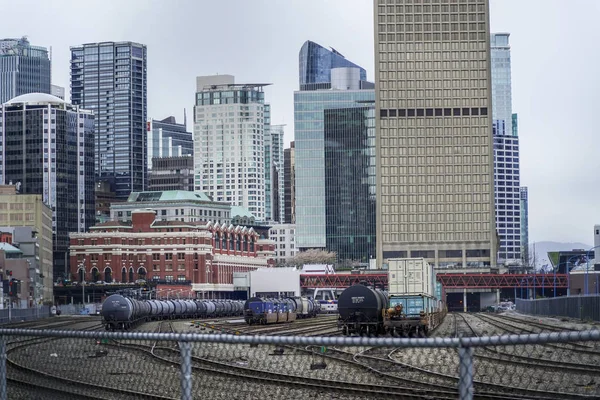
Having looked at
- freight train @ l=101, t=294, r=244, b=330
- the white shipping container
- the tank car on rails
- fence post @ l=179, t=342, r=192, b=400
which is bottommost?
freight train @ l=101, t=294, r=244, b=330

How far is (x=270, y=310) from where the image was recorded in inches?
3821

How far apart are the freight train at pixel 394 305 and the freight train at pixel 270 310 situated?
31370 mm

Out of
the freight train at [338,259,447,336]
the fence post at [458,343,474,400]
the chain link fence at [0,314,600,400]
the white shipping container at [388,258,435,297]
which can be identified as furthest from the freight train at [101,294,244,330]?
the fence post at [458,343,474,400]

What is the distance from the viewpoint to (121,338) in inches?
580

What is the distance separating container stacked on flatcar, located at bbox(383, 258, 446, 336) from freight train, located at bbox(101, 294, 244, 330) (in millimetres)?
27105

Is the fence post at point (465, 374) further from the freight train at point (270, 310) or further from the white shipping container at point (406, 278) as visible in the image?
the freight train at point (270, 310)

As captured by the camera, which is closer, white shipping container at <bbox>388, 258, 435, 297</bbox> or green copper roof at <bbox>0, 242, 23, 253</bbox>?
white shipping container at <bbox>388, 258, 435, 297</bbox>

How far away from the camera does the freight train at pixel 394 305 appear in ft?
196

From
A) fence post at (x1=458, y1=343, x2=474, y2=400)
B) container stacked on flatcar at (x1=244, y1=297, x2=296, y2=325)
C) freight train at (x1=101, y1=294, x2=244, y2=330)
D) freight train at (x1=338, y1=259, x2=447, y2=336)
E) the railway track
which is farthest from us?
container stacked on flatcar at (x1=244, y1=297, x2=296, y2=325)

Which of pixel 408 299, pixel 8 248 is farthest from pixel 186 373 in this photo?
pixel 8 248

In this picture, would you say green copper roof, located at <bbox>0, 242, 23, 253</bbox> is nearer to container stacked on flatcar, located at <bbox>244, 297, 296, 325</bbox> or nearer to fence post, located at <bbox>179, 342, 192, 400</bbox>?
container stacked on flatcar, located at <bbox>244, 297, 296, 325</bbox>

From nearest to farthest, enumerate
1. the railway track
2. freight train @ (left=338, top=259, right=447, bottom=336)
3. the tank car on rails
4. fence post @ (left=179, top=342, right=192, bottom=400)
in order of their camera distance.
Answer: fence post @ (left=179, top=342, right=192, bottom=400)
the railway track
the tank car on rails
freight train @ (left=338, top=259, right=447, bottom=336)

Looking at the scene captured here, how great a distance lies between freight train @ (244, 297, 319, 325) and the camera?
94188 mm

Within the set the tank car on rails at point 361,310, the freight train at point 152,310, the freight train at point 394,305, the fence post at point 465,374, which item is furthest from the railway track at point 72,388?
the freight train at point 152,310
